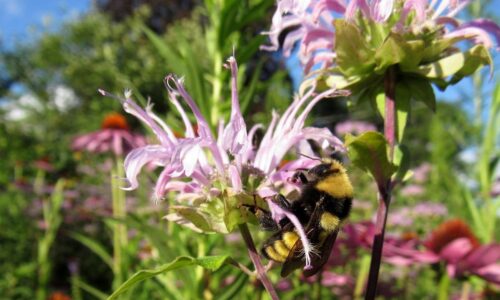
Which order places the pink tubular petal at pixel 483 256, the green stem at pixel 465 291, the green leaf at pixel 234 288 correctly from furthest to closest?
the green stem at pixel 465 291 → the pink tubular petal at pixel 483 256 → the green leaf at pixel 234 288

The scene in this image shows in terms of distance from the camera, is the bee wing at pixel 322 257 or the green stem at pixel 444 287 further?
the green stem at pixel 444 287

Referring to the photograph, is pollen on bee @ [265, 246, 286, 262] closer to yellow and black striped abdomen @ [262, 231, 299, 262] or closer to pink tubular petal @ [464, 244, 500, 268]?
yellow and black striped abdomen @ [262, 231, 299, 262]

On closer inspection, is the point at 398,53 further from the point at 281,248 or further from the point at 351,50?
the point at 281,248

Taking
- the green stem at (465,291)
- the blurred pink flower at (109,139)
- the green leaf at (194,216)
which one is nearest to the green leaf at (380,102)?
the green leaf at (194,216)

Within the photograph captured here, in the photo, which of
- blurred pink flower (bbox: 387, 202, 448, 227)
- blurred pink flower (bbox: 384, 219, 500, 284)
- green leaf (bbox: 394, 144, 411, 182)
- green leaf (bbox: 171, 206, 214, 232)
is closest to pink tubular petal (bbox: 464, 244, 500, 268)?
blurred pink flower (bbox: 384, 219, 500, 284)

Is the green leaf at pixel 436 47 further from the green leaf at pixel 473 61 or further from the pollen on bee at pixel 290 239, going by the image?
the pollen on bee at pixel 290 239

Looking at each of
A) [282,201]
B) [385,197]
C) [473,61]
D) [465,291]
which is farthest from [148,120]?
[465,291]
